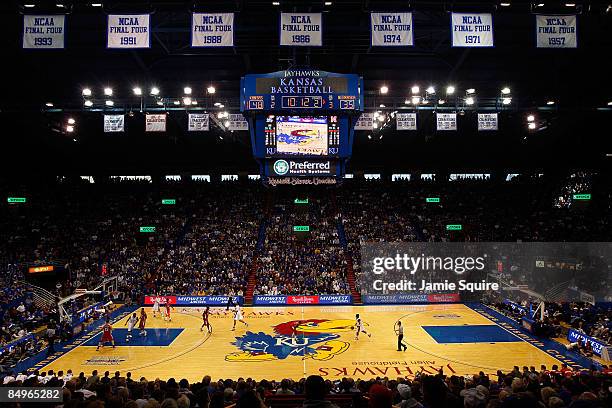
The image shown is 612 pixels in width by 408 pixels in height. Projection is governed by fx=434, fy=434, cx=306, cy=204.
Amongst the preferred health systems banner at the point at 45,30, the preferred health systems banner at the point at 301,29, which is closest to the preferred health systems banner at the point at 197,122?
the preferred health systems banner at the point at 45,30

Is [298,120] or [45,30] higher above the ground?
[45,30]

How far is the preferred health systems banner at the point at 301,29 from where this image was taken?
48.5ft

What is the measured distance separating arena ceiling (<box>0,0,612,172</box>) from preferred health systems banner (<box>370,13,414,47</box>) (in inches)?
Result: 69.8

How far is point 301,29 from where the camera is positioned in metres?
14.9

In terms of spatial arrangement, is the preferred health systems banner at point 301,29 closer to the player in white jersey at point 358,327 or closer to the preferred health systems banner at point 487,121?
the preferred health systems banner at point 487,121

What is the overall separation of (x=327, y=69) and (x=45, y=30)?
13.9 metres

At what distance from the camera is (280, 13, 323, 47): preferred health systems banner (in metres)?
14.8

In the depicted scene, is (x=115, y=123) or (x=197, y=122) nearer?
(x=115, y=123)

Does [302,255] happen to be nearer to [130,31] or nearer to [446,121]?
[446,121]

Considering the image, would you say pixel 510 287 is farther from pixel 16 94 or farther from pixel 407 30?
pixel 16 94

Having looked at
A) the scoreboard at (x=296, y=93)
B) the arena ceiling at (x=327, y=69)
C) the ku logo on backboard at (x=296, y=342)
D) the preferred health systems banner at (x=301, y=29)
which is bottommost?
the ku logo on backboard at (x=296, y=342)

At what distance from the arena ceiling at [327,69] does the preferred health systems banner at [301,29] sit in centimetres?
136

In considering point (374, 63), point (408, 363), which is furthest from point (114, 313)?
point (374, 63)

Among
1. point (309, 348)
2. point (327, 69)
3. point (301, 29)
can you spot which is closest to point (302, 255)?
point (309, 348)
